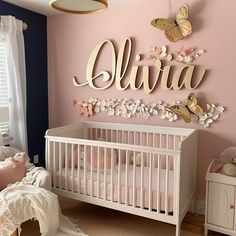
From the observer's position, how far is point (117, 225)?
2.48 metres

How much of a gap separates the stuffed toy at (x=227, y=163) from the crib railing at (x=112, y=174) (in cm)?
43

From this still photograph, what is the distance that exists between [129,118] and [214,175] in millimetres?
1151

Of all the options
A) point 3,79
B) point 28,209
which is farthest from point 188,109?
point 3,79

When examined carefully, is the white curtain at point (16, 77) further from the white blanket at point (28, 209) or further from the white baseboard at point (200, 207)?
the white baseboard at point (200, 207)

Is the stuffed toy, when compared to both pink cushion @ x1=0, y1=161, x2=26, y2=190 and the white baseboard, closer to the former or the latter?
the white baseboard

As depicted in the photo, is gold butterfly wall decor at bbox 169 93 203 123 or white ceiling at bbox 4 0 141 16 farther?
white ceiling at bbox 4 0 141 16

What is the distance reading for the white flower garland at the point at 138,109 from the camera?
257 cm

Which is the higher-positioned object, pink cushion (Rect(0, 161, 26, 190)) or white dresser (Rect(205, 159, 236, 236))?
pink cushion (Rect(0, 161, 26, 190))

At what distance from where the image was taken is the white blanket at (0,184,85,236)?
6.25ft

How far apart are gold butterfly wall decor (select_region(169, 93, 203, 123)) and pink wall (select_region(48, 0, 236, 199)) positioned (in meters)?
0.08

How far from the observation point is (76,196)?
2.52 m

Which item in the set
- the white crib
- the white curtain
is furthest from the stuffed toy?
the white curtain

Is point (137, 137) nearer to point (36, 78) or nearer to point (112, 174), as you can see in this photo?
point (112, 174)

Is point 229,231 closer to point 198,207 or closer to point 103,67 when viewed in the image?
point 198,207
